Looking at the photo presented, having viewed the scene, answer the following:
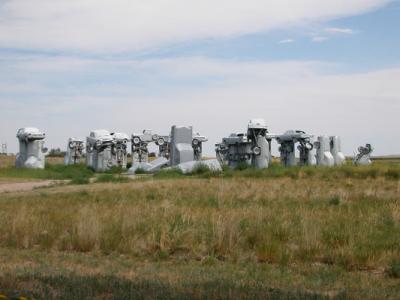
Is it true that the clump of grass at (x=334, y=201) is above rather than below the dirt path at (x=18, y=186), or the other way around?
above

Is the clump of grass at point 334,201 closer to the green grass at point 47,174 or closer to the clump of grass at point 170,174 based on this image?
the clump of grass at point 170,174

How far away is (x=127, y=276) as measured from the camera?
887cm

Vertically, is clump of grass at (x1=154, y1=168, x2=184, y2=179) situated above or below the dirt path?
above

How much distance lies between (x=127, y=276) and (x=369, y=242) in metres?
4.56

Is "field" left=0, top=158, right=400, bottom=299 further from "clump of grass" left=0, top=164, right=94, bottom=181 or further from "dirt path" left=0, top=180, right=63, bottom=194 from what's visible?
"clump of grass" left=0, top=164, right=94, bottom=181

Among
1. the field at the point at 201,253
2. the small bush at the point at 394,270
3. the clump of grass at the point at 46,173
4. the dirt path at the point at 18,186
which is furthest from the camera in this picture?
the clump of grass at the point at 46,173

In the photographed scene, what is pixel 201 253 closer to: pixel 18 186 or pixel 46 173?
pixel 18 186

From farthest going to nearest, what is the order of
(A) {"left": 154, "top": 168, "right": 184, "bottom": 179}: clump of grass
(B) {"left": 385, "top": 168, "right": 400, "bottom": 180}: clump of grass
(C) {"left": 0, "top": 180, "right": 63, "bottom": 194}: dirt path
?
(A) {"left": 154, "top": 168, "right": 184, "bottom": 179}: clump of grass, (B) {"left": 385, "top": 168, "right": 400, "bottom": 180}: clump of grass, (C) {"left": 0, "top": 180, "right": 63, "bottom": 194}: dirt path

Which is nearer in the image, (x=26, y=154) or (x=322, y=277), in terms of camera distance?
(x=322, y=277)

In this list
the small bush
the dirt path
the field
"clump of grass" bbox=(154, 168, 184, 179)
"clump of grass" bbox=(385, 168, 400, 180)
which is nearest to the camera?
the field

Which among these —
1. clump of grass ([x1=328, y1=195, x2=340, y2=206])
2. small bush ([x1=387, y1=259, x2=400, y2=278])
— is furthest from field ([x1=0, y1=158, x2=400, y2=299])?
clump of grass ([x1=328, y1=195, x2=340, y2=206])

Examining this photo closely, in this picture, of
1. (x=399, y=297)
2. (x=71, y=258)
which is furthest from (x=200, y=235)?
(x=399, y=297)

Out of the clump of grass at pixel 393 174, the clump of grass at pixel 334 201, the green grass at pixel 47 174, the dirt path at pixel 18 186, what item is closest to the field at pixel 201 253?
the clump of grass at pixel 334 201

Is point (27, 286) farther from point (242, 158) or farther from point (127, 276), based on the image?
point (242, 158)
